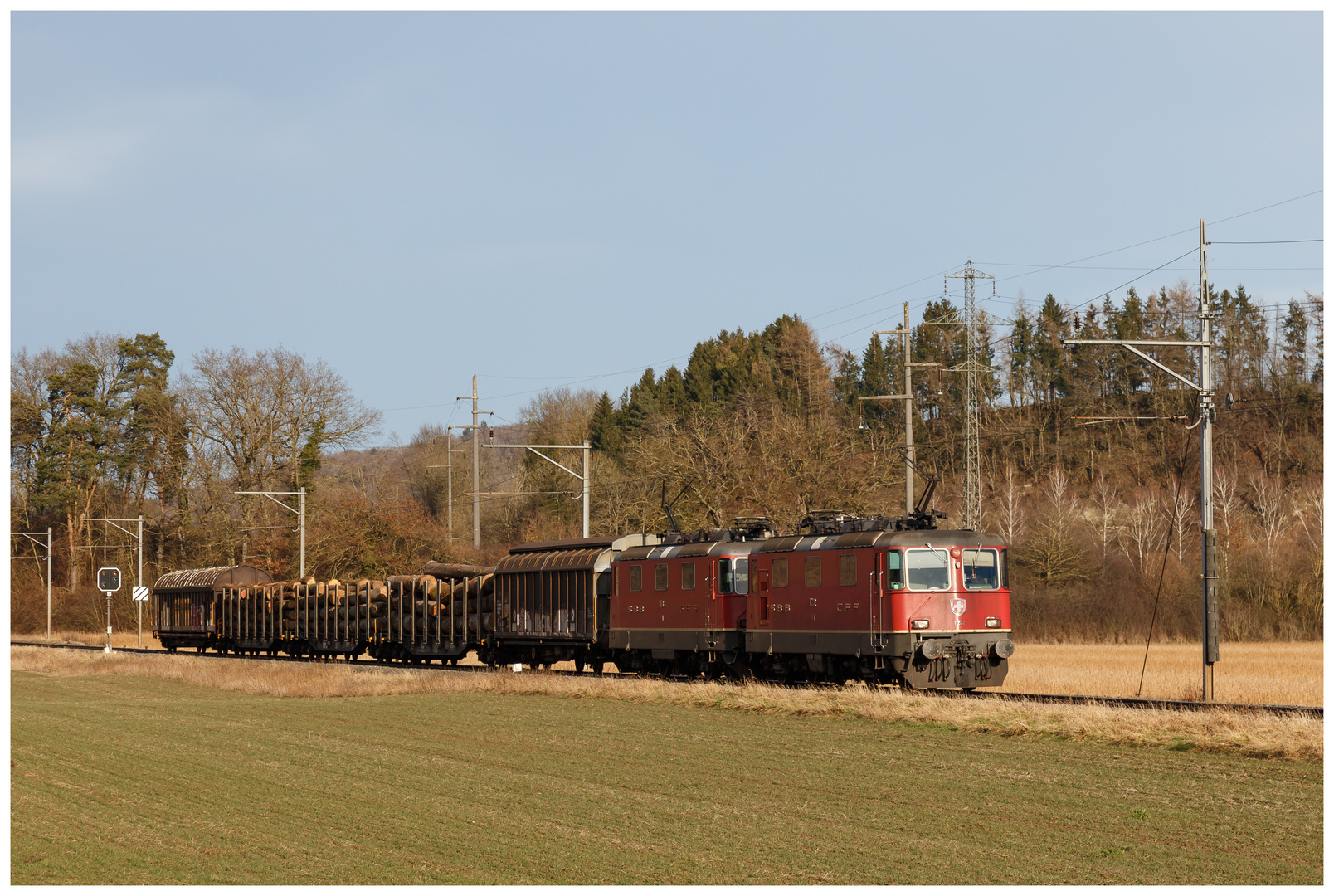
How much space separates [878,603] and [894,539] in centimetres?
122

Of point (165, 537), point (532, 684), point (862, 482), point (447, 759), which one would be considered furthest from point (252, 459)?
point (447, 759)

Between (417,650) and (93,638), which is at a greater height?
(417,650)

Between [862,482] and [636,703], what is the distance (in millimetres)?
28063

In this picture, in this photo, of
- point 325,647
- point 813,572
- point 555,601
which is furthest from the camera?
point 325,647

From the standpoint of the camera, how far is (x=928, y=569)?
26031 millimetres

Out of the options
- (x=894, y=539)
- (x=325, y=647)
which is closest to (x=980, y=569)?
A: (x=894, y=539)

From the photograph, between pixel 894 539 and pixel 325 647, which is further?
pixel 325 647

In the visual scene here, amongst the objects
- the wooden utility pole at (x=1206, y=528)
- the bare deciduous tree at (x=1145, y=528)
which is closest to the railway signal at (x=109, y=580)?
the wooden utility pole at (x=1206, y=528)

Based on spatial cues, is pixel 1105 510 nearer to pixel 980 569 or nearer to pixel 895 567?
pixel 980 569

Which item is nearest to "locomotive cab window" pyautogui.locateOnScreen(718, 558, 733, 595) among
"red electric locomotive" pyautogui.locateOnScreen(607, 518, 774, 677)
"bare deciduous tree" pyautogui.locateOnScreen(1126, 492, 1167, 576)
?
Result: "red electric locomotive" pyautogui.locateOnScreen(607, 518, 774, 677)

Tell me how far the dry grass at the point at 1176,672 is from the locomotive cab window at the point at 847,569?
4.87 meters

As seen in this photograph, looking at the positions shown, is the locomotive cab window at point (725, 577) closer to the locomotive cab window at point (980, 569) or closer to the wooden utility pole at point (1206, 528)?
the locomotive cab window at point (980, 569)

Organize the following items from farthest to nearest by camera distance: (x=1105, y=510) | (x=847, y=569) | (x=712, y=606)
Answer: (x=1105, y=510)
(x=712, y=606)
(x=847, y=569)

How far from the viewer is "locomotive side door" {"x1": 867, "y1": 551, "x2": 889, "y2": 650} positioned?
2588cm
